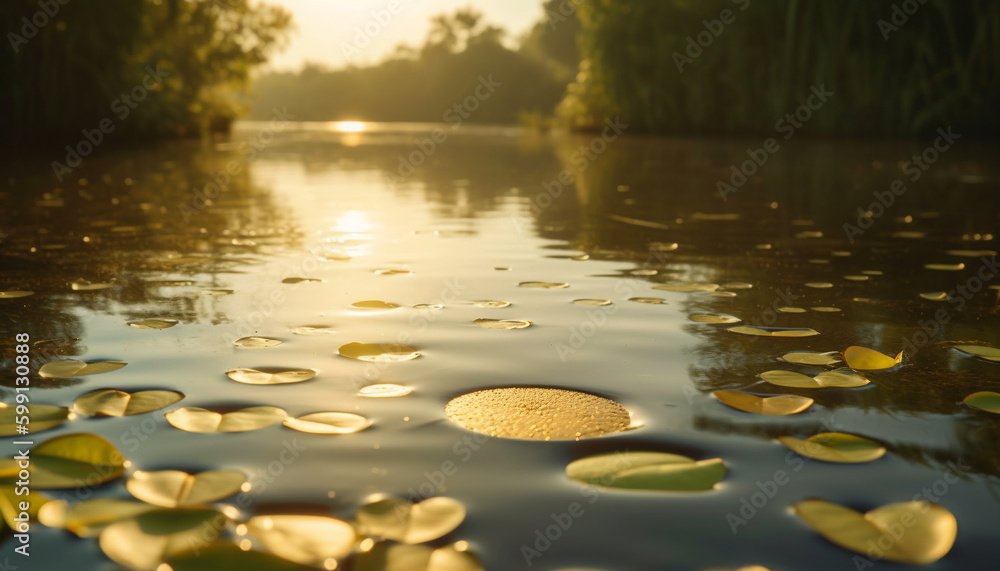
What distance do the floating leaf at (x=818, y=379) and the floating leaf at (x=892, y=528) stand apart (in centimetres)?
59

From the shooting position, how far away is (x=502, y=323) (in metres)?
2.41

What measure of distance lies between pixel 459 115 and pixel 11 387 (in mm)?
58139

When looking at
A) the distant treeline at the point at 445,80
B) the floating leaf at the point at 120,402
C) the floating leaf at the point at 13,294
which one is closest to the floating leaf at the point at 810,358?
the floating leaf at the point at 120,402

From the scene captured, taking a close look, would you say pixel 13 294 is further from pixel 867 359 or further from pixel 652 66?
pixel 652 66

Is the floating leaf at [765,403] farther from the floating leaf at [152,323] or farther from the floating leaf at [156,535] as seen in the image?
the floating leaf at [152,323]

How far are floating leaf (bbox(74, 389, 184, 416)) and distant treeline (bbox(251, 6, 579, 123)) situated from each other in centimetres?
5169

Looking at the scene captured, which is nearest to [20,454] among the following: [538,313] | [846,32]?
[538,313]

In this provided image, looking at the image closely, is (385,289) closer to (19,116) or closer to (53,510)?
(53,510)

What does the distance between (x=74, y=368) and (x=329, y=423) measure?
72 cm

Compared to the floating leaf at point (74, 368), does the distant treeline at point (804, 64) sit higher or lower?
higher

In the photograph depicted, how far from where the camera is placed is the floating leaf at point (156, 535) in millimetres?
1095

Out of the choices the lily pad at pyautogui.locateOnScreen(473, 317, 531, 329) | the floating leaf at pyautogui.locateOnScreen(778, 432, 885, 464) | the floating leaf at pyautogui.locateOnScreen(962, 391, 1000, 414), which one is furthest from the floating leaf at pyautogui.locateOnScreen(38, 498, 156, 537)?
the floating leaf at pyautogui.locateOnScreen(962, 391, 1000, 414)

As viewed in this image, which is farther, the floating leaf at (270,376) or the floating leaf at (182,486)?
the floating leaf at (270,376)

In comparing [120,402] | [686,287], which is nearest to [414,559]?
[120,402]
